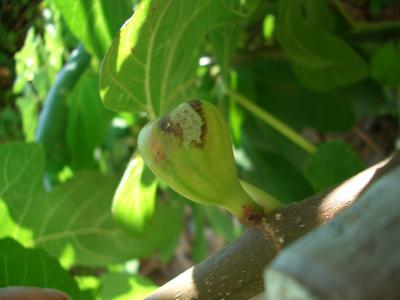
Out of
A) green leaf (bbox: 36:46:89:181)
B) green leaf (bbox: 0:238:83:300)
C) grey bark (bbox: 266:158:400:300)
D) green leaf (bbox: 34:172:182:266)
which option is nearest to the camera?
grey bark (bbox: 266:158:400:300)

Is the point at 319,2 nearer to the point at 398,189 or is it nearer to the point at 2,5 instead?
the point at 2,5

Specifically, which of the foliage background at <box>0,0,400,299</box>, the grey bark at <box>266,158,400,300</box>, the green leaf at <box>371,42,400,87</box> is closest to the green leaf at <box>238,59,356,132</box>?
the foliage background at <box>0,0,400,299</box>

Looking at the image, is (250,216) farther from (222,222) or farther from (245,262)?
(222,222)

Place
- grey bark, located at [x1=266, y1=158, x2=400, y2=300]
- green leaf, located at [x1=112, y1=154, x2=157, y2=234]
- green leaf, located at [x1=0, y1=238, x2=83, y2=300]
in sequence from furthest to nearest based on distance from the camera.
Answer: green leaf, located at [x1=112, y1=154, x2=157, y2=234] → green leaf, located at [x1=0, y1=238, x2=83, y2=300] → grey bark, located at [x1=266, y1=158, x2=400, y2=300]

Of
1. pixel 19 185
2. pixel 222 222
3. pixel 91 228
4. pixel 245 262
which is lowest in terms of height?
pixel 222 222

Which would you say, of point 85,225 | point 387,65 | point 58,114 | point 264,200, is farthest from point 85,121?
point 264,200

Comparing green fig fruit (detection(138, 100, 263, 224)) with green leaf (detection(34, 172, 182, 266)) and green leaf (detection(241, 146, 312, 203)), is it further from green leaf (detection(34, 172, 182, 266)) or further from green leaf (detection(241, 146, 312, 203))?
green leaf (detection(241, 146, 312, 203))

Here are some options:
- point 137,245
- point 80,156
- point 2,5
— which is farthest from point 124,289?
point 2,5
